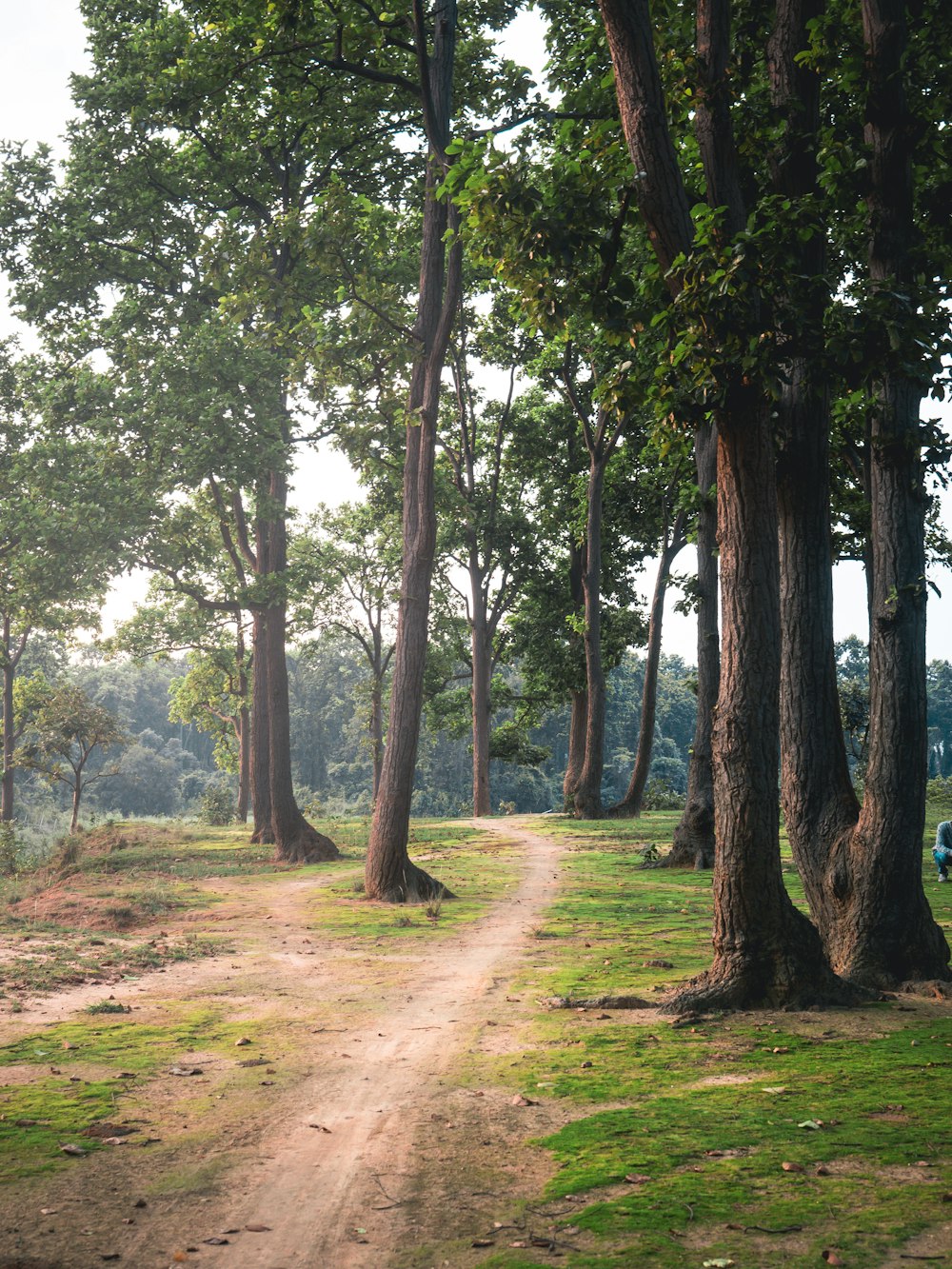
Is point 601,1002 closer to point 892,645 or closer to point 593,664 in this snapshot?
point 892,645

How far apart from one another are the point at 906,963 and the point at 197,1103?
5417 millimetres

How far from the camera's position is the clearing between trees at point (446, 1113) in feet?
13.0

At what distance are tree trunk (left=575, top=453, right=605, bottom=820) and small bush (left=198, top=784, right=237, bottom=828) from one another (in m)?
14.2

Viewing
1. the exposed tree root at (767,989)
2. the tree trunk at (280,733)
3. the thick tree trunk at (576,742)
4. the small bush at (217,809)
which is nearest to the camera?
the exposed tree root at (767,989)

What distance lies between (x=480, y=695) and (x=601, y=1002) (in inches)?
1162

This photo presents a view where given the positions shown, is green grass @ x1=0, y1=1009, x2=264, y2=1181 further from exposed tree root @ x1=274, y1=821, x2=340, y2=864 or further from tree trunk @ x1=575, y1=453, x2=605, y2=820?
tree trunk @ x1=575, y1=453, x2=605, y2=820

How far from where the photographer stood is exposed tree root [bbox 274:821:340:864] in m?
22.0

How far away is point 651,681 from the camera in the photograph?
30.6m

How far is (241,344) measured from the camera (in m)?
22.0

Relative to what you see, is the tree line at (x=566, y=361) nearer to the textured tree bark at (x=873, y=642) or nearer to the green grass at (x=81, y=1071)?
the textured tree bark at (x=873, y=642)

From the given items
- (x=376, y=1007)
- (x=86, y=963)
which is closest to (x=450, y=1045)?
(x=376, y=1007)

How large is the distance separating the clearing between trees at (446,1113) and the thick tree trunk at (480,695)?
25.4 meters

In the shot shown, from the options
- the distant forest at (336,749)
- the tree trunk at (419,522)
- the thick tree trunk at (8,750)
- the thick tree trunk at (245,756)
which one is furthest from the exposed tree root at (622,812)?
the distant forest at (336,749)

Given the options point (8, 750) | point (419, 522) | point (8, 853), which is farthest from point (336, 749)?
point (419, 522)
